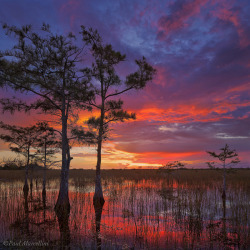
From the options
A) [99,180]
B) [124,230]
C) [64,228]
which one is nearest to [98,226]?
[124,230]

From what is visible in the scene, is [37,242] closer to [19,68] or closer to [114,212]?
[114,212]

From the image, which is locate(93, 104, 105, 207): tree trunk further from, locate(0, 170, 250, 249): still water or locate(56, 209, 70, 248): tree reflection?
locate(56, 209, 70, 248): tree reflection

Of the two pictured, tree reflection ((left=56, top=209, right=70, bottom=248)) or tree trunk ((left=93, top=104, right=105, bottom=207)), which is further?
tree trunk ((left=93, top=104, right=105, bottom=207))

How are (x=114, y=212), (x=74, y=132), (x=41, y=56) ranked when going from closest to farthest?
(x=114, y=212), (x=41, y=56), (x=74, y=132)

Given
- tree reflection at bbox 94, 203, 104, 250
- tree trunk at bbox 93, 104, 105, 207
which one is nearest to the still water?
tree reflection at bbox 94, 203, 104, 250

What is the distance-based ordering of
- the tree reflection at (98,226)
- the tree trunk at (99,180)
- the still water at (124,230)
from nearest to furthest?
1. the still water at (124,230)
2. the tree reflection at (98,226)
3. the tree trunk at (99,180)

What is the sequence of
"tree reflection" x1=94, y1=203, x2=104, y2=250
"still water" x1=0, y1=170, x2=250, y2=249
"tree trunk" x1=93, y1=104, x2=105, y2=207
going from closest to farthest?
"still water" x1=0, y1=170, x2=250, y2=249 < "tree reflection" x1=94, y1=203, x2=104, y2=250 < "tree trunk" x1=93, y1=104, x2=105, y2=207

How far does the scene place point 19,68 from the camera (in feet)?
48.1

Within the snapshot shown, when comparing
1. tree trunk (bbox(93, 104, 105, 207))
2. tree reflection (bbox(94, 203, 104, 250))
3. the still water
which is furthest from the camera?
tree trunk (bbox(93, 104, 105, 207))

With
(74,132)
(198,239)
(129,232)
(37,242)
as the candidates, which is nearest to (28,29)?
(74,132)

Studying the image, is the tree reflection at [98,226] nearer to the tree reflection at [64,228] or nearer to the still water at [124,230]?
the still water at [124,230]

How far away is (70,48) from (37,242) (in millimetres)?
13054

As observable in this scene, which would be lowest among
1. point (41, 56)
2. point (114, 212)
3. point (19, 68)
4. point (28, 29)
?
point (114, 212)

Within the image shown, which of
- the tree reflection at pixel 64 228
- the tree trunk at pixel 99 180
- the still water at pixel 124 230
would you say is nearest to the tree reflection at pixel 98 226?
the still water at pixel 124 230
